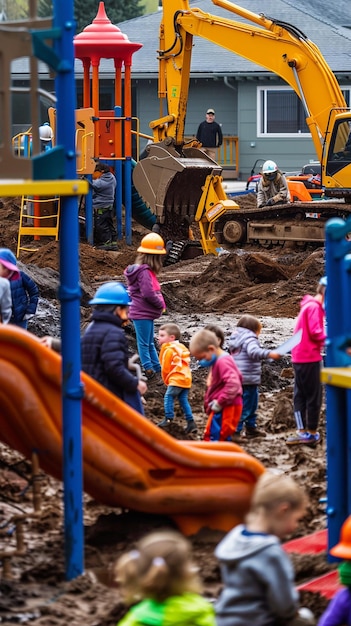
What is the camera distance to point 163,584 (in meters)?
4.06

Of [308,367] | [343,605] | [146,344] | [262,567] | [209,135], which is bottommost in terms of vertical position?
[146,344]

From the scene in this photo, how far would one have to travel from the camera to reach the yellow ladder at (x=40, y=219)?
22609 mm

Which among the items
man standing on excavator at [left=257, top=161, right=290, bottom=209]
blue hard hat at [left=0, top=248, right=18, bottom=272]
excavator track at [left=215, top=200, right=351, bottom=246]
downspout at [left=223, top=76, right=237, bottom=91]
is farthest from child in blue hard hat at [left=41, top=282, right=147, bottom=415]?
downspout at [left=223, top=76, right=237, bottom=91]

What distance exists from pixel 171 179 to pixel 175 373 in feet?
42.2

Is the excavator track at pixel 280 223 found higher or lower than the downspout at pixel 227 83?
lower

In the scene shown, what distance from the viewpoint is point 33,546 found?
7066 millimetres

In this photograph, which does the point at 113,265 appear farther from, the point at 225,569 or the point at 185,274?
the point at 225,569

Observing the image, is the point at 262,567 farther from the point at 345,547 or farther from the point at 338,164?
the point at 338,164

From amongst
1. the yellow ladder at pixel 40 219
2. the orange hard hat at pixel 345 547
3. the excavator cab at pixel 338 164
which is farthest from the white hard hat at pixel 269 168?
the orange hard hat at pixel 345 547

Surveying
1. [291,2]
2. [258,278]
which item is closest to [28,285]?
Result: [258,278]

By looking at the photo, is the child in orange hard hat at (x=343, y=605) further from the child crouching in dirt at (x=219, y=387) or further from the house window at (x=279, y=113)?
the house window at (x=279, y=113)

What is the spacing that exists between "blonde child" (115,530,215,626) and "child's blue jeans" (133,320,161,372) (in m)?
7.57

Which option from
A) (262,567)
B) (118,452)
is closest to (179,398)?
(118,452)

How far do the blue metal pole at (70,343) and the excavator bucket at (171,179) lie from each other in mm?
16153
